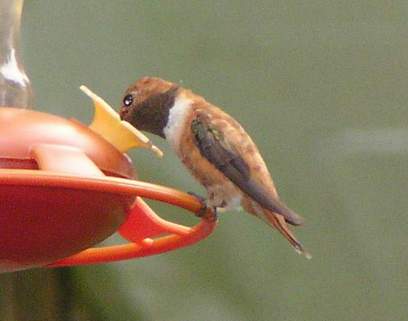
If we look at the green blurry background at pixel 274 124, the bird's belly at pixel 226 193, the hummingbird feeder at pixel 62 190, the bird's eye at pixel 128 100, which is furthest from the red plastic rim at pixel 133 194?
the green blurry background at pixel 274 124

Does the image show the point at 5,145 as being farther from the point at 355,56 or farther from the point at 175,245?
the point at 355,56

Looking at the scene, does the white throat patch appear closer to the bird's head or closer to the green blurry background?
the bird's head

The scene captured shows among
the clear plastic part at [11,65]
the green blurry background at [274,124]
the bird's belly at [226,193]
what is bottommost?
the green blurry background at [274,124]

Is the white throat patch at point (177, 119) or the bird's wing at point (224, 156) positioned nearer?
the bird's wing at point (224, 156)

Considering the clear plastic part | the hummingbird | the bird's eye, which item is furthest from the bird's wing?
the clear plastic part

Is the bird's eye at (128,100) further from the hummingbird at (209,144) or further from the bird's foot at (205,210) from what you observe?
the bird's foot at (205,210)

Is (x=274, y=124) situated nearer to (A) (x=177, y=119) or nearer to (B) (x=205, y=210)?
(A) (x=177, y=119)
